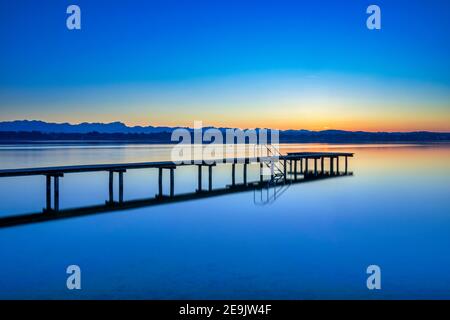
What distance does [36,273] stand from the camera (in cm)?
771

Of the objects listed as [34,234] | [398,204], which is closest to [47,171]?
[34,234]

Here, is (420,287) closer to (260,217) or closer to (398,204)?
(260,217)

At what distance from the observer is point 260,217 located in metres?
13.2

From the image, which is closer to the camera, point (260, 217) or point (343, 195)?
point (260, 217)

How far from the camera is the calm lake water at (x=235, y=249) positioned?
274 inches

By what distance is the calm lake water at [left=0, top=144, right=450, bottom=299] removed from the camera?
22.8 feet

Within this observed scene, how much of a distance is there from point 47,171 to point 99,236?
3805 millimetres

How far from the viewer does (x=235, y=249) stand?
942 centimetres

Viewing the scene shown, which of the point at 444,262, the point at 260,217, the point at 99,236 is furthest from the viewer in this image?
the point at 260,217
